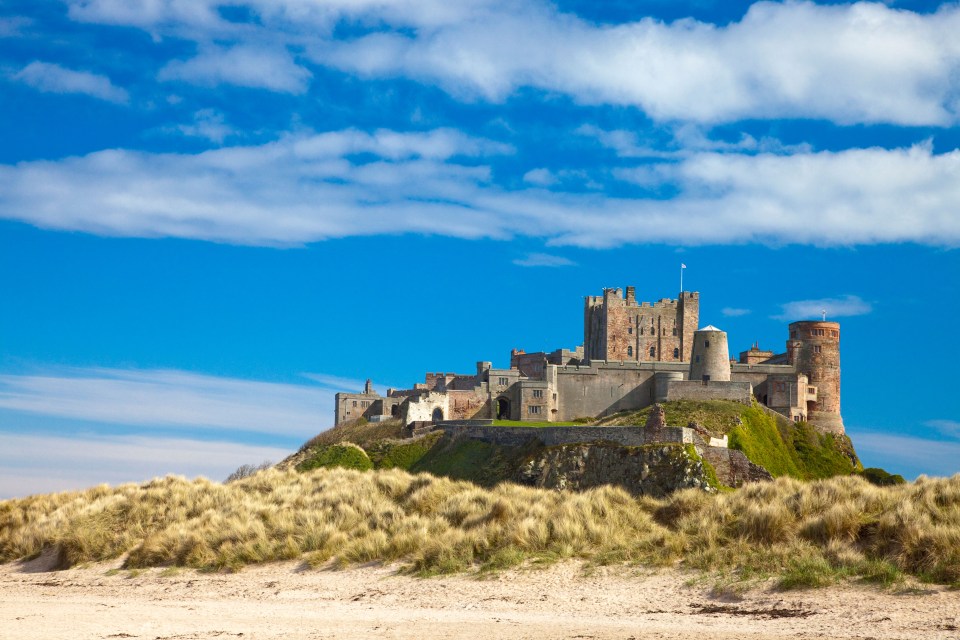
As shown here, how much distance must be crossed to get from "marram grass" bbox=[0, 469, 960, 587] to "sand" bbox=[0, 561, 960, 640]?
2.29ft

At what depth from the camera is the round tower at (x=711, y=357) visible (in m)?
65.2

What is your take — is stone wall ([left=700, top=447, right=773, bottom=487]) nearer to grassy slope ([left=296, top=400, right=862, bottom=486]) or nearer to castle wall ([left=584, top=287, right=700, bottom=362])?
grassy slope ([left=296, top=400, right=862, bottom=486])

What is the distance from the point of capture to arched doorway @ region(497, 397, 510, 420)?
7391 centimetres

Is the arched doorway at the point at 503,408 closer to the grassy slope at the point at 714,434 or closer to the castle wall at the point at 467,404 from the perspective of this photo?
the castle wall at the point at 467,404

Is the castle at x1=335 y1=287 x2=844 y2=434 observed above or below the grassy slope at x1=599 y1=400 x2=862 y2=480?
above

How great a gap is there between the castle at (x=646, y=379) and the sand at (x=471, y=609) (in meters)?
45.4

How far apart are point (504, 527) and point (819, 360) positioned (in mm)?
53020

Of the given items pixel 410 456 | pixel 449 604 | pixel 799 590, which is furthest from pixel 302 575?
pixel 410 456

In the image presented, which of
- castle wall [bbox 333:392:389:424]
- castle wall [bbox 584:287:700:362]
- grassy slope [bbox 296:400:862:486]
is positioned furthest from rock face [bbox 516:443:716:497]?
castle wall [bbox 333:392:389:424]

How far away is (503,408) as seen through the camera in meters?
74.4

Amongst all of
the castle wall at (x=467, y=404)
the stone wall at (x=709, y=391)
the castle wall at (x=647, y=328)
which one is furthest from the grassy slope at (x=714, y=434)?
the castle wall at (x=647, y=328)

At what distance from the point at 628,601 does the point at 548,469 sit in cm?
3408

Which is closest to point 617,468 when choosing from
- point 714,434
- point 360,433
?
point 714,434

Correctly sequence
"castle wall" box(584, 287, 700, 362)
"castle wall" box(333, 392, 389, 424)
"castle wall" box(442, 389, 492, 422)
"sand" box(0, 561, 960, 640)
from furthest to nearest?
"castle wall" box(333, 392, 389, 424) < "castle wall" box(584, 287, 700, 362) < "castle wall" box(442, 389, 492, 422) < "sand" box(0, 561, 960, 640)
